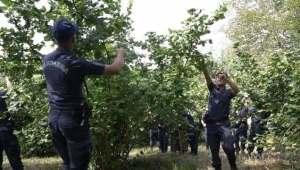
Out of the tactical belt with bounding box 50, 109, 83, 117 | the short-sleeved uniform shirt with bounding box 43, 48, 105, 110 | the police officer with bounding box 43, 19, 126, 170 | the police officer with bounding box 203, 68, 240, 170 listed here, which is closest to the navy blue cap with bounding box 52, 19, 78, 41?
the police officer with bounding box 43, 19, 126, 170

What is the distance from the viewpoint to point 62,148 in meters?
3.24

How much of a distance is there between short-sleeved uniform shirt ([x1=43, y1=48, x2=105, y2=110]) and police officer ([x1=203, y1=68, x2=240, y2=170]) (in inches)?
115

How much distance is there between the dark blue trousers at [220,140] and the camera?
5426 millimetres

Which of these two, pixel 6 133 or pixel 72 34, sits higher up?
pixel 72 34

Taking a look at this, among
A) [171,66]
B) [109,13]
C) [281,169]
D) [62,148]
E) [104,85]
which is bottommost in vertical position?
[281,169]

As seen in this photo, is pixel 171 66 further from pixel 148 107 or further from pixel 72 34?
pixel 72 34

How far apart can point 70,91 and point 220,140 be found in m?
3.39

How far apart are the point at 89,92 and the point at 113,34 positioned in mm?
919

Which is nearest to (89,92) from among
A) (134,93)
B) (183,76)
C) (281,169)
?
A: (134,93)

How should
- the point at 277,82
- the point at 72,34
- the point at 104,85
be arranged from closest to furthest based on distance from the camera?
the point at 72,34 → the point at 104,85 → the point at 277,82

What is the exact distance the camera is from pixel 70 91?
120 inches

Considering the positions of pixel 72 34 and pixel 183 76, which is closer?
pixel 72 34

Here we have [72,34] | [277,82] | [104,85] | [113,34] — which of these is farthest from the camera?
[277,82]

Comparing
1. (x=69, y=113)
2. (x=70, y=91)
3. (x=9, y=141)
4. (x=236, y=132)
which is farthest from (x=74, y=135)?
(x=236, y=132)
